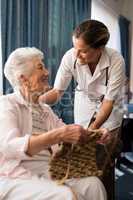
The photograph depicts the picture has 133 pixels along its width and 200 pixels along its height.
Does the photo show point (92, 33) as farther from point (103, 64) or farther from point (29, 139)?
point (29, 139)

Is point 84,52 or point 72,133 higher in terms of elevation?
point 84,52

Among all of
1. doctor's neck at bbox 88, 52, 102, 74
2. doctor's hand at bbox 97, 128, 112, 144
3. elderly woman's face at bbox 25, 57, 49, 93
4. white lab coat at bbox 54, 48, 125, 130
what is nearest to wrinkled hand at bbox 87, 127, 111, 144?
doctor's hand at bbox 97, 128, 112, 144

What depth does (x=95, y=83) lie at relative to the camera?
241 cm

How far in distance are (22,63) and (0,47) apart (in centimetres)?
91

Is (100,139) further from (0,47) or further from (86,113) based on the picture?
(0,47)

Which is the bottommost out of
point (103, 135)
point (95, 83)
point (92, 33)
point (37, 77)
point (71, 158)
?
Result: point (71, 158)

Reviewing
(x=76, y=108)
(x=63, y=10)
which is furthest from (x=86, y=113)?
(x=63, y=10)

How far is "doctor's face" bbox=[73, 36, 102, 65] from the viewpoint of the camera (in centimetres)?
213

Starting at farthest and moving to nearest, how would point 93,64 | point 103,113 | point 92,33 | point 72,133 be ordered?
point 93,64 → point 103,113 → point 92,33 → point 72,133

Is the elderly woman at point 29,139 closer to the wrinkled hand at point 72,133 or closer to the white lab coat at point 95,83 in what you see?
the wrinkled hand at point 72,133

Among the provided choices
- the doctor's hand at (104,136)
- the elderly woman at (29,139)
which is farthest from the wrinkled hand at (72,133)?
the doctor's hand at (104,136)

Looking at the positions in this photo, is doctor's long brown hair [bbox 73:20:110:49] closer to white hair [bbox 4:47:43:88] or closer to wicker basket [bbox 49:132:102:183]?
white hair [bbox 4:47:43:88]

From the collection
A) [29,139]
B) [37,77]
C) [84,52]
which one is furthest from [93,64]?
[29,139]

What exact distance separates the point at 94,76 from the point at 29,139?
3.18 feet
